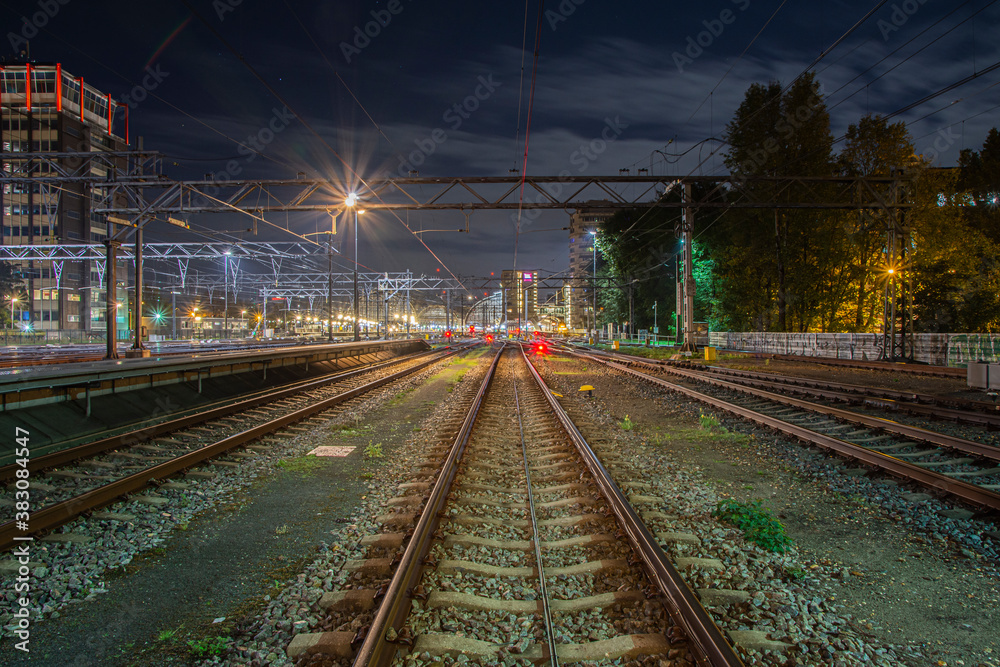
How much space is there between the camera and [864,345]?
27281 mm

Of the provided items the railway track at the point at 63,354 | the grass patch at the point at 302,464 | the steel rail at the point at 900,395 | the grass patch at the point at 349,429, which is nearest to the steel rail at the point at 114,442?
the grass patch at the point at 349,429

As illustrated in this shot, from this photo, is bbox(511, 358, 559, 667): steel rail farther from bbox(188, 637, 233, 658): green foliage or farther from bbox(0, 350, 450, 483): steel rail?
bbox(0, 350, 450, 483): steel rail

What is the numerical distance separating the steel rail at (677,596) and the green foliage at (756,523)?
114 cm

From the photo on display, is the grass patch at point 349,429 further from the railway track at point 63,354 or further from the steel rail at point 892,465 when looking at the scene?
the railway track at point 63,354

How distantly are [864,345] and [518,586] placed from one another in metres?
31.0

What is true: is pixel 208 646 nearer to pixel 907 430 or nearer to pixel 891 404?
pixel 907 430

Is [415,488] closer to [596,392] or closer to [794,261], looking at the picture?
[596,392]

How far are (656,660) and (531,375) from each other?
18606mm

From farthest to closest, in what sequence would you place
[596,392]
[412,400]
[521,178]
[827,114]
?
[827,114]
[521,178]
[596,392]
[412,400]

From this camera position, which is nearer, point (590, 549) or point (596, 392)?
point (590, 549)

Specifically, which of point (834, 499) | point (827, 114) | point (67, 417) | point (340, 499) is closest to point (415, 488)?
point (340, 499)

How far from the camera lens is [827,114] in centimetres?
3378

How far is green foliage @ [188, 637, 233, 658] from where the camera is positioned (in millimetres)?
3055

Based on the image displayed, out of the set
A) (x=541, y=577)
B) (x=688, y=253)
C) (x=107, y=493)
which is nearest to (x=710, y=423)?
(x=541, y=577)
